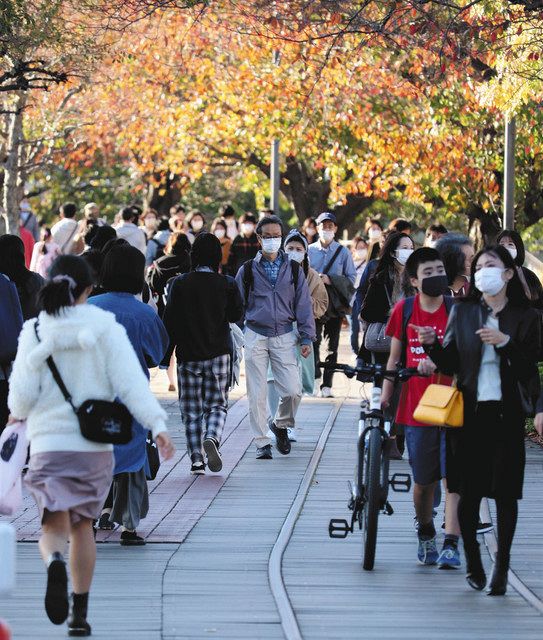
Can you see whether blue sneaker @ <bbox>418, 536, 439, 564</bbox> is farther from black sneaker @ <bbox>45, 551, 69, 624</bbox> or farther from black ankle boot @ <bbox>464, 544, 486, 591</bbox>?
black sneaker @ <bbox>45, 551, 69, 624</bbox>

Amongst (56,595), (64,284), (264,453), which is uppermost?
(64,284)

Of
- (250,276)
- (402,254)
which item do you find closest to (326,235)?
(250,276)

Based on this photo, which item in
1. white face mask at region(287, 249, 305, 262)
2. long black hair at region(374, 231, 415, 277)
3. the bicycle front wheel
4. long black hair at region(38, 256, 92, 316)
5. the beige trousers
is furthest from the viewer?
white face mask at region(287, 249, 305, 262)

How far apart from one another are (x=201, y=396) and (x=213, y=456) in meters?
0.53

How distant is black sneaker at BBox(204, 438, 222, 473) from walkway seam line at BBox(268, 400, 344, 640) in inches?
25.6

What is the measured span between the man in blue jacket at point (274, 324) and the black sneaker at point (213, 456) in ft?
4.12

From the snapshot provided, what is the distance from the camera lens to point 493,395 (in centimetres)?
820

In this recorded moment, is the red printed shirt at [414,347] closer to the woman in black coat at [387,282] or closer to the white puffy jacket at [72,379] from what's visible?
the white puffy jacket at [72,379]

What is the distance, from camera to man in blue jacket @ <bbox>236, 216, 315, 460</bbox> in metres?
13.7

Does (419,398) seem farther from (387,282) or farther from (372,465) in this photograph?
(387,282)

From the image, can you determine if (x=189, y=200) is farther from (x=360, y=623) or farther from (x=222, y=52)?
(x=360, y=623)

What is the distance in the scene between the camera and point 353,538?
9.98m

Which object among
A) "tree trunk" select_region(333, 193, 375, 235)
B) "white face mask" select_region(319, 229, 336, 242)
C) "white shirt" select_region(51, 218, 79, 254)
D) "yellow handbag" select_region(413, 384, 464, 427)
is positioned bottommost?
"tree trunk" select_region(333, 193, 375, 235)

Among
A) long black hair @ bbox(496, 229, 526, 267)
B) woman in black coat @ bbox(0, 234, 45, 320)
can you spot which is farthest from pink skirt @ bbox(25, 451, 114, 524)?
long black hair @ bbox(496, 229, 526, 267)
